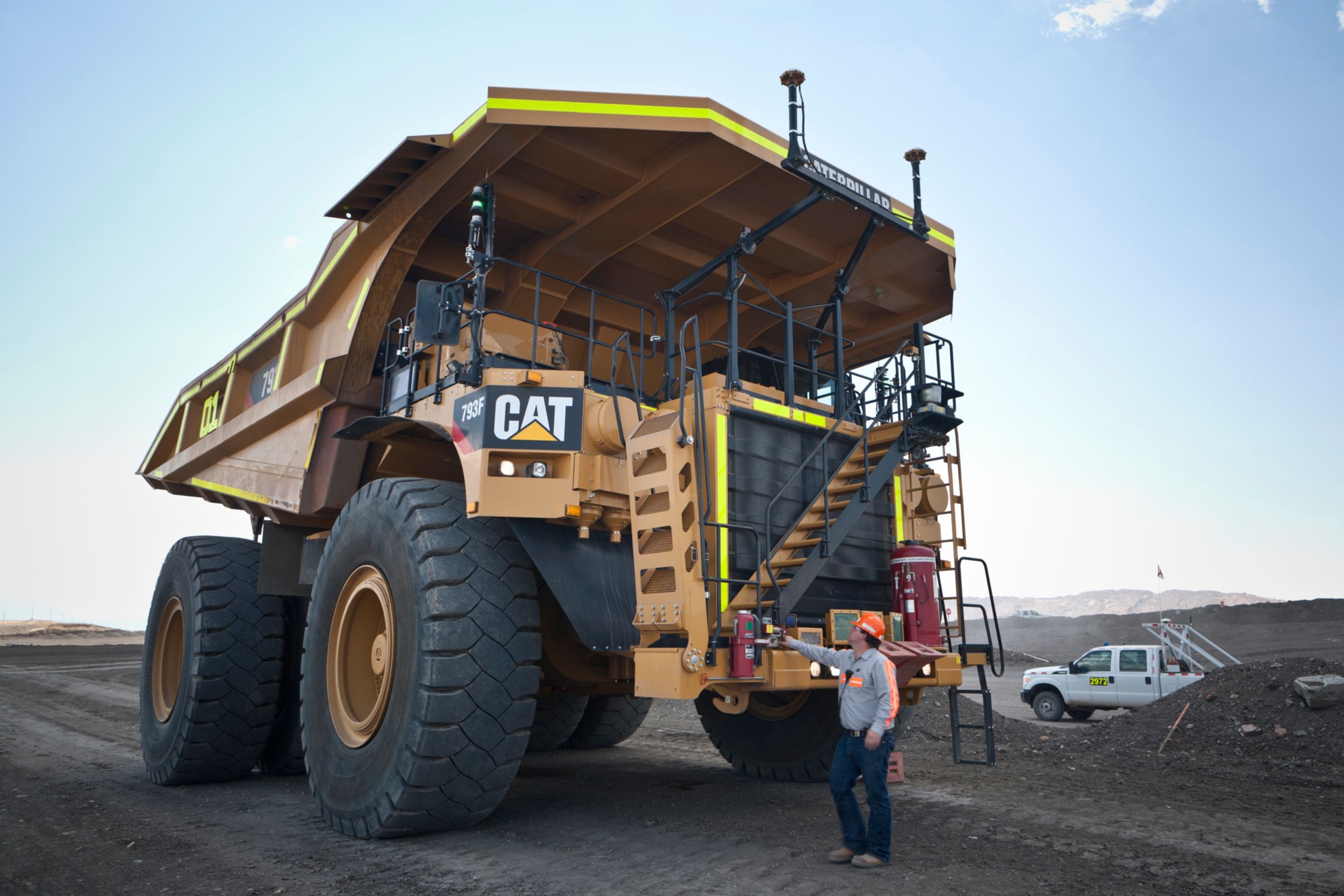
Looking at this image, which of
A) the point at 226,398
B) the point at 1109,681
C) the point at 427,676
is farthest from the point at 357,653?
the point at 1109,681

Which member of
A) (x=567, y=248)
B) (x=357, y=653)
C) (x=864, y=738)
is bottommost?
(x=864, y=738)

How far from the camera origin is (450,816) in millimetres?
4840

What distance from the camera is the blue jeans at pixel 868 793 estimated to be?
460 cm

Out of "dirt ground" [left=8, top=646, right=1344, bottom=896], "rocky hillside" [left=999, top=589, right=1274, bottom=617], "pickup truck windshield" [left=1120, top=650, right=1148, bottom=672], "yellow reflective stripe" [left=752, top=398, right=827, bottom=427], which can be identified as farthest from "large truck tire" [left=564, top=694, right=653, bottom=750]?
"rocky hillside" [left=999, top=589, right=1274, bottom=617]

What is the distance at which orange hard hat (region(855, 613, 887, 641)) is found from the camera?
192 inches

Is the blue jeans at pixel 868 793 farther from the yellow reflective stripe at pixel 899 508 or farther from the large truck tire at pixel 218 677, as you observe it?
the large truck tire at pixel 218 677

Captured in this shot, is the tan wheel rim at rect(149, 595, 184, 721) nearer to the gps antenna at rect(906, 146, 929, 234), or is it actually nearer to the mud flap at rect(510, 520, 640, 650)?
the mud flap at rect(510, 520, 640, 650)

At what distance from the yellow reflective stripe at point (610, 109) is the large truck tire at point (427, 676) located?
234 cm

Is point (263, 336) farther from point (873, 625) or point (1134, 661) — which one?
point (1134, 661)

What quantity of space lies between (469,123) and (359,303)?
181 cm

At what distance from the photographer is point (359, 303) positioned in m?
6.81

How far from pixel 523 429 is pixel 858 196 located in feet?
9.71

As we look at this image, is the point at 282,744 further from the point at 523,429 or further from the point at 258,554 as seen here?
the point at 523,429

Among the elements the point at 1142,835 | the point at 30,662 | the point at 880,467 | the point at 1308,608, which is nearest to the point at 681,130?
the point at 880,467
